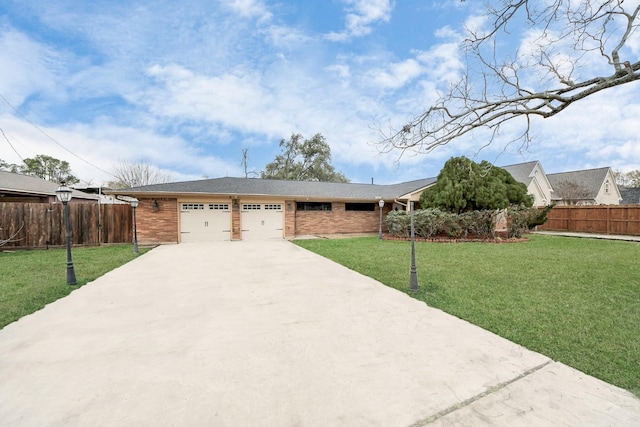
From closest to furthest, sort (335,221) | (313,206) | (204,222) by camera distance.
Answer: (204,222), (313,206), (335,221)

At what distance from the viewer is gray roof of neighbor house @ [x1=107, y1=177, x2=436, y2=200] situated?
40.6 ft

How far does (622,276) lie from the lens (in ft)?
19.6

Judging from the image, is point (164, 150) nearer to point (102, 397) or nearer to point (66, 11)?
point (66, 11)

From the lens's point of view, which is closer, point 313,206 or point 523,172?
point 313,206

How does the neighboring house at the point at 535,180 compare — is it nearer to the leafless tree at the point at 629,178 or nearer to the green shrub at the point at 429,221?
the green shrub at the point at 429,221

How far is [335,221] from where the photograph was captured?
1605 cm

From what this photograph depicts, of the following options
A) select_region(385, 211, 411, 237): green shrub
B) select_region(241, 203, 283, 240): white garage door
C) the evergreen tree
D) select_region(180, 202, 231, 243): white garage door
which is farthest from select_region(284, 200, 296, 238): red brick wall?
the evergreen tree

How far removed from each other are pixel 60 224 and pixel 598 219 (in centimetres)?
2794

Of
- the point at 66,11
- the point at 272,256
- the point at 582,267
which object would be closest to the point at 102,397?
the point at 272,256

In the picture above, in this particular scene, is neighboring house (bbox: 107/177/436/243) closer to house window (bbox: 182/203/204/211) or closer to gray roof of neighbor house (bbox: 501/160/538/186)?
house window (bbox: 182/203/204/211)

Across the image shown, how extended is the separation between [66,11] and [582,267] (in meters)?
16.8

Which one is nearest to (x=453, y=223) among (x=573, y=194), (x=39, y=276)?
(x=39, y=276)

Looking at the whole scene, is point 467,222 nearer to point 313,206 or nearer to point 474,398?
point 313,206

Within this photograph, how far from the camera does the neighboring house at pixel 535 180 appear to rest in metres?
21.2
